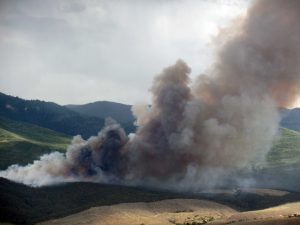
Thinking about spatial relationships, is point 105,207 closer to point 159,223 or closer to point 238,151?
point 159,223

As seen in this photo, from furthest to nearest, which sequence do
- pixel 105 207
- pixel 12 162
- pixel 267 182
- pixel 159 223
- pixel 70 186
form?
1. pixel 12 162
2. pixel 267 182
3. pixel 70 186
4. pixel 105 207
5. pixel 159 223

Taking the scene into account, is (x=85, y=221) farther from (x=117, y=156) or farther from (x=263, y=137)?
(x=263, y=137)

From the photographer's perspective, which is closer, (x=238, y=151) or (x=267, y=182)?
(x=238, y=151)

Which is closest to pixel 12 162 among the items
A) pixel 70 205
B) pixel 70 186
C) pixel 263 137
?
pixel 70 186

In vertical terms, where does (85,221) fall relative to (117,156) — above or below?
below

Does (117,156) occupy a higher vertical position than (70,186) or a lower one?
higher

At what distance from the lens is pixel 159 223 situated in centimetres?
8506

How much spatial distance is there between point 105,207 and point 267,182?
77281mm

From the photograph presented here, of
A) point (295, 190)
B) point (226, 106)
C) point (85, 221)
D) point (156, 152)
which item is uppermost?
point (226, 106)

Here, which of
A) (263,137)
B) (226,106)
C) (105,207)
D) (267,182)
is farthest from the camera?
(267,182)

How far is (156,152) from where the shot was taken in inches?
5266

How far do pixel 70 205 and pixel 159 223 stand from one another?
27.4m

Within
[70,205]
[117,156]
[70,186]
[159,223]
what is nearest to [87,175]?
[117,156]

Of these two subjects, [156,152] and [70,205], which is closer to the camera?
[70,205]
